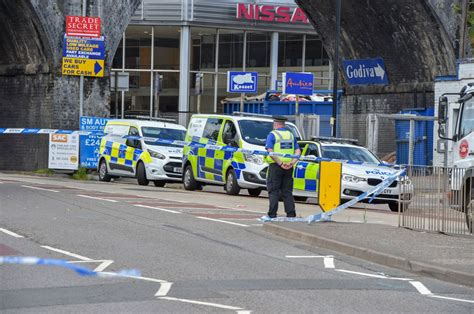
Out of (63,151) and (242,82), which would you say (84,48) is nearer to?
(63,151)

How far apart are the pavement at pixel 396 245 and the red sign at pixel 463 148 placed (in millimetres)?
1624

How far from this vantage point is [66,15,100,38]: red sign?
1204 inches

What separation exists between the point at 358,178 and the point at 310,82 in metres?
10.3

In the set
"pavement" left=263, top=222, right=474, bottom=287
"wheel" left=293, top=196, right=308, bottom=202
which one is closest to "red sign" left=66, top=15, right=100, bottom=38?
"wheel" left=293, top=196, right=308, bottom=202

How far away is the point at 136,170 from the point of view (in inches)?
1073

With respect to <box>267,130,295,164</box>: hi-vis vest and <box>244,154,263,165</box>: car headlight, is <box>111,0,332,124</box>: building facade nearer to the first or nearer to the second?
<box>244,154,263,165</box>: car headlight

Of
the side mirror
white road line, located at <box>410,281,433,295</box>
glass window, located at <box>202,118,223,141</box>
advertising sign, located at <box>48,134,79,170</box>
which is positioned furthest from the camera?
advertising sign, located at <box>48,134,79,170</box>

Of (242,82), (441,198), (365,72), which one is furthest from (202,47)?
(441,198)

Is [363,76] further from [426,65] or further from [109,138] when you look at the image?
[109,138]

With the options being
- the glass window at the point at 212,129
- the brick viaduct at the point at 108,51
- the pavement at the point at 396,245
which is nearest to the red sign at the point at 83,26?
the brick viaduct at the point at 108,51

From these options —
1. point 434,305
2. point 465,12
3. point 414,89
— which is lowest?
point 434,305

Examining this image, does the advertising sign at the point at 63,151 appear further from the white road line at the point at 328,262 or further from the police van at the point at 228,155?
the white road line at the point at 328,262

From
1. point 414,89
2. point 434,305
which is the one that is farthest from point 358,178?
point 414,89

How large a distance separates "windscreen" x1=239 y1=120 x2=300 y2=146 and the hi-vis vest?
23.3 ft
